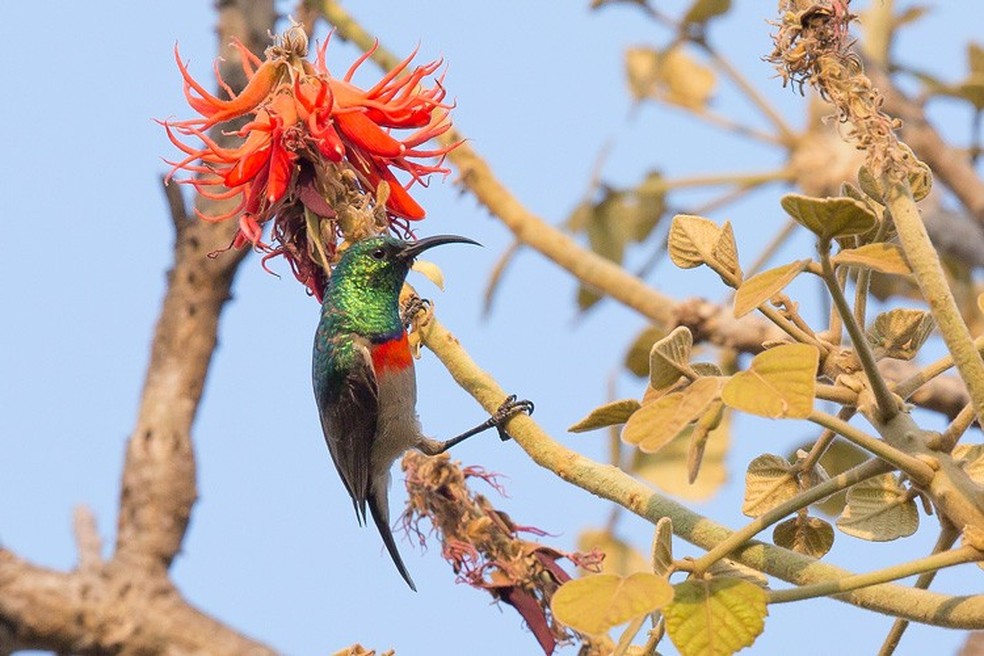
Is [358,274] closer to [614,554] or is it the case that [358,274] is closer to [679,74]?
[614,554]

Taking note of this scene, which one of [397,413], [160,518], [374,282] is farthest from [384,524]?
[374,282]

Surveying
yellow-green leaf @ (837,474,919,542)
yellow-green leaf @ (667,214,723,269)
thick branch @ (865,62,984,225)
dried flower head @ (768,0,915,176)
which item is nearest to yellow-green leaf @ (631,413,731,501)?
thick branch @ (865,62,984,225)

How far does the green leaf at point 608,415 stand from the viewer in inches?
69.2

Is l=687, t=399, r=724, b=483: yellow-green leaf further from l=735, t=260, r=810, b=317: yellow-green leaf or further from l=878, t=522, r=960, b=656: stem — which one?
l=878, t=522, r=960, b=656: stem

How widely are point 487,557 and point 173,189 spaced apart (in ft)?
6.19

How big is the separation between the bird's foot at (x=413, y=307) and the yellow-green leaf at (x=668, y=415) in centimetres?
57

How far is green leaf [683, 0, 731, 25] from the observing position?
4.42 m

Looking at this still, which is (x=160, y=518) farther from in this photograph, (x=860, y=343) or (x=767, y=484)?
(x=860, y=343)

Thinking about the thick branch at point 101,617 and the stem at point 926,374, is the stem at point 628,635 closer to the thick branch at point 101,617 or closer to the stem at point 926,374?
the stem at point 926,374

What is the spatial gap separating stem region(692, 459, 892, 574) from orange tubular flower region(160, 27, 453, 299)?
93 cm

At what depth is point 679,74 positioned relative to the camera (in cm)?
545

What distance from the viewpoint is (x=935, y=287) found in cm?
158

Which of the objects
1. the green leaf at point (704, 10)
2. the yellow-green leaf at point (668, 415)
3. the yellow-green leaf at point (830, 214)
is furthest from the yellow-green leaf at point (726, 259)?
the green leaf at point (704, 10)

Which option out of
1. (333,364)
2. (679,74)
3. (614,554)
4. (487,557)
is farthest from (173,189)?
(679,74)
